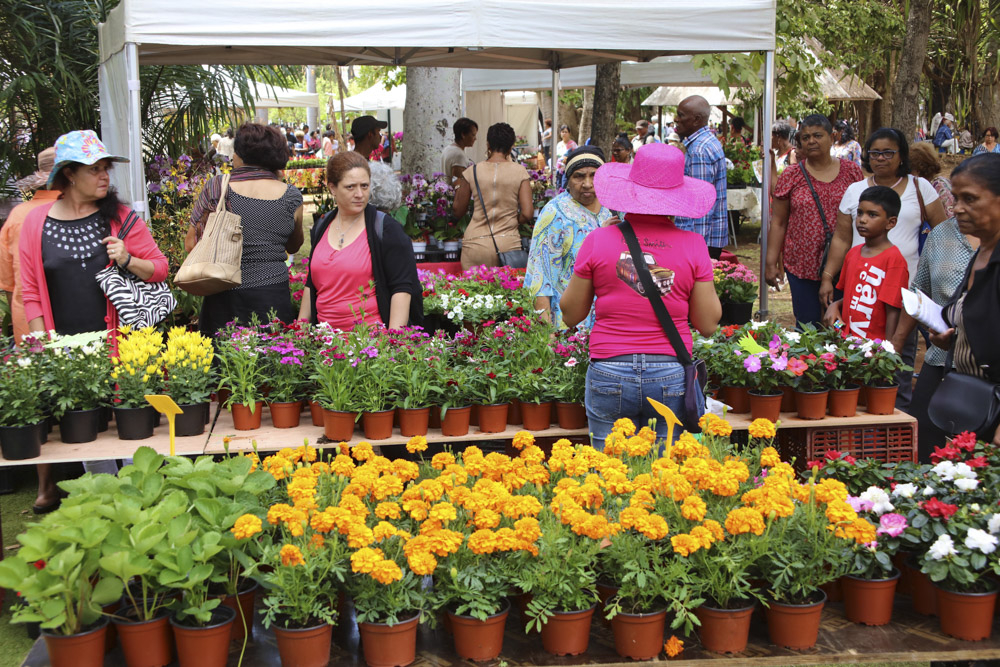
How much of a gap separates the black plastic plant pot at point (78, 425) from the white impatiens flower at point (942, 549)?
9.47 feet

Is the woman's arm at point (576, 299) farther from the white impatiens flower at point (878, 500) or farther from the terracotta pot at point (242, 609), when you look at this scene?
the terracotta pot at point (242, 609)

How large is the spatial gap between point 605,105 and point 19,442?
8405 mm

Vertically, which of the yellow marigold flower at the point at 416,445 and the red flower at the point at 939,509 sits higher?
the yellow marigold flower at the point at 416,445

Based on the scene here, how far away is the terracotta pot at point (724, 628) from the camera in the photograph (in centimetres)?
225

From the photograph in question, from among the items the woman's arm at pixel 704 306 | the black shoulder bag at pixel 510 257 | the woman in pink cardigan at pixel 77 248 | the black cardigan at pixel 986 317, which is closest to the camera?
the black cardigan at pixel 986 317

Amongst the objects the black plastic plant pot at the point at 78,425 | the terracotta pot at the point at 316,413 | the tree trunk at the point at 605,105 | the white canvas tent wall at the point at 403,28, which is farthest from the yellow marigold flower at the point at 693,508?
the tree trunk at the point at 605,105

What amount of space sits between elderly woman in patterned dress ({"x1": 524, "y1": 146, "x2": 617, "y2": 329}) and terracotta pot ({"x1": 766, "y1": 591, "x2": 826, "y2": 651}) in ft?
7.39

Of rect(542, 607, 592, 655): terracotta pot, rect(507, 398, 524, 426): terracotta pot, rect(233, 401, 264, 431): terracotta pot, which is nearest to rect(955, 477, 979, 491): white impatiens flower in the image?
rect(542, 607, 592, 655): terracotta pot

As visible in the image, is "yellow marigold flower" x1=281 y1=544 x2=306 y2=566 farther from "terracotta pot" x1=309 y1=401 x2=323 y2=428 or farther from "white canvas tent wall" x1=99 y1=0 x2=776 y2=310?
"white canvas tent wall" x1=99 y1=0 x2=776 y2=310

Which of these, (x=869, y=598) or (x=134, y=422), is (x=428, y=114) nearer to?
(x=134, y=422)

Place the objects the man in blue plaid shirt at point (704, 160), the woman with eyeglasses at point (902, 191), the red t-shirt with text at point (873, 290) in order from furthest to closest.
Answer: the man in blue plaid shirt at point (704, 160)
the woman with eyeglasses at point (902, 191)
the red t-shirt with text at point (873, 290)

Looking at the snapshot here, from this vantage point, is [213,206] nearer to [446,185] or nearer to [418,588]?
[418,588]

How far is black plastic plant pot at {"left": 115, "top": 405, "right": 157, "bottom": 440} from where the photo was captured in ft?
11.3

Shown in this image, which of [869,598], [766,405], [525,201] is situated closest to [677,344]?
[766,405]
